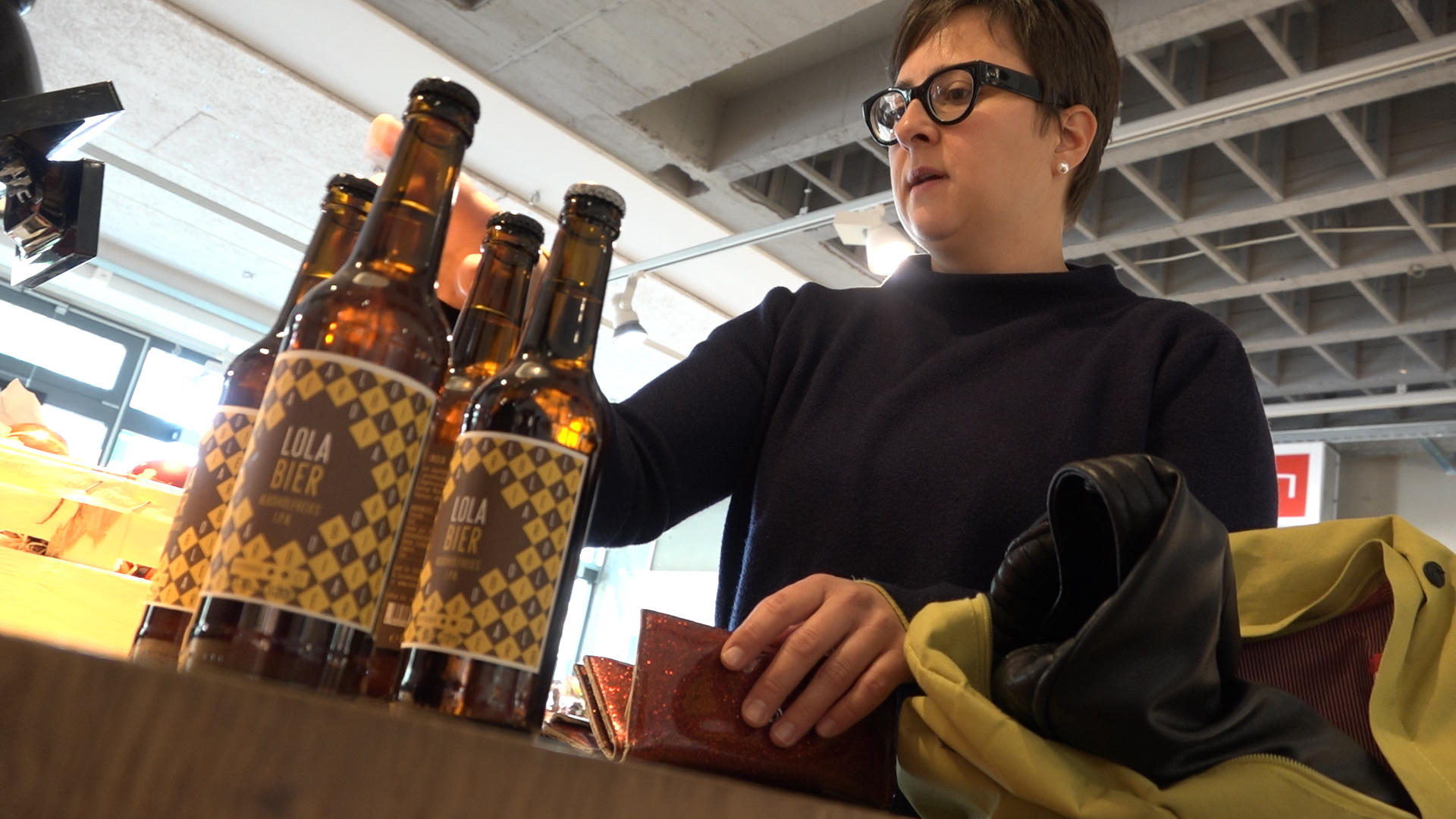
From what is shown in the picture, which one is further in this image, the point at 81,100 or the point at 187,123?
the point at 187,123

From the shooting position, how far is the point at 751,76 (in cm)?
475

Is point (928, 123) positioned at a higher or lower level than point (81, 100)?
higher

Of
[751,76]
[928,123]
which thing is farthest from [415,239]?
[751,76]

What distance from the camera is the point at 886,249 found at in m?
4.47

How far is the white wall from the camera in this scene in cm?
680

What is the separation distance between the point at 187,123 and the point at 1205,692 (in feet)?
19.1

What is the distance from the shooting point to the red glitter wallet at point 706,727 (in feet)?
1.80

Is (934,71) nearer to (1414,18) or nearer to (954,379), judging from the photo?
(954,379)

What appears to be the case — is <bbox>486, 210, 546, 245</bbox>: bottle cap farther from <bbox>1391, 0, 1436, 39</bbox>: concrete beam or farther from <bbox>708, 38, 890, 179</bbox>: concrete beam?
<bbox>708, 38, 890, 179</bbox>: concrete beam

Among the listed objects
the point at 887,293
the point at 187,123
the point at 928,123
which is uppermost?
the point at 187,123

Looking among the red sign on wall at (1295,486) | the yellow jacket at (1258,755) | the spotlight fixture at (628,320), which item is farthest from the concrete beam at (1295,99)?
the yellow jacket at (1258,755)

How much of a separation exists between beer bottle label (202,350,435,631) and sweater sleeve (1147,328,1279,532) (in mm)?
686

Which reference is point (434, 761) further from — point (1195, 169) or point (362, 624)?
point (1195, 169)

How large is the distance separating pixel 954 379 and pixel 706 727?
25.8 inches
